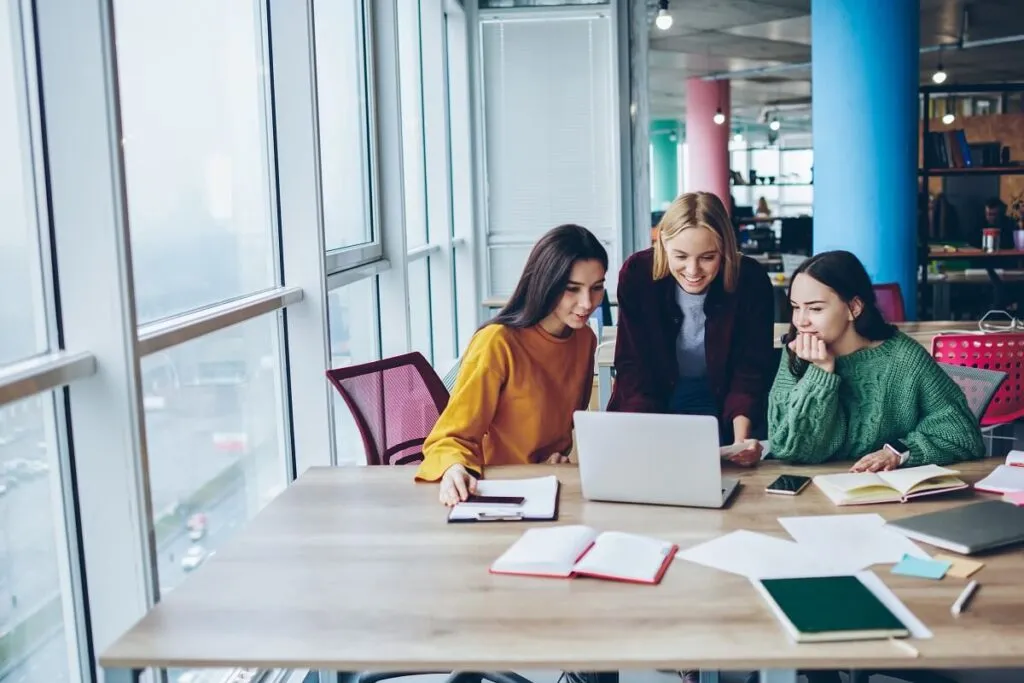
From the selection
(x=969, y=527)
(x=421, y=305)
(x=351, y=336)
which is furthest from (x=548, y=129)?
(x=969, y=527)

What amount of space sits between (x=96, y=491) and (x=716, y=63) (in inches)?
519

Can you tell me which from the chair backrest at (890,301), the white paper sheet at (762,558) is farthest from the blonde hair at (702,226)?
the chair backrest at (890,301)

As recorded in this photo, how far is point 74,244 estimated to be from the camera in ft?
6.75

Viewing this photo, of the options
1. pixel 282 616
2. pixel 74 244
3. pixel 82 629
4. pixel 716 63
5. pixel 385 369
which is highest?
pixel 716 63

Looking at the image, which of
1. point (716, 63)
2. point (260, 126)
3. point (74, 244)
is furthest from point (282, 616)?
point (716, 63)

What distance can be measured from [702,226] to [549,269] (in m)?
0.53

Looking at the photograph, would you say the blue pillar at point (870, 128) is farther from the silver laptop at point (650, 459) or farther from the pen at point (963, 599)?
the pen at point (963, 599)

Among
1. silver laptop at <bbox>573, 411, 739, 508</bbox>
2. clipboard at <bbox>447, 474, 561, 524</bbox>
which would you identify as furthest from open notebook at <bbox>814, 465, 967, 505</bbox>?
clipboard at <bbox>447, 474, 561, 524</bbox>

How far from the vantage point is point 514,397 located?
275 cm

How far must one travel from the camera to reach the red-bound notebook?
1843 mm

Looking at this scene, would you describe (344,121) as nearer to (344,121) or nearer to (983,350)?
(344,121)

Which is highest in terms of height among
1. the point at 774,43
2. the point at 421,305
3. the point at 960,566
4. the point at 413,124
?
the point at 774,43

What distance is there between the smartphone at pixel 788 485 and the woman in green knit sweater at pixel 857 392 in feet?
0.48

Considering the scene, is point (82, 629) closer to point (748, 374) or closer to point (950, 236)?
point (748, 374)
